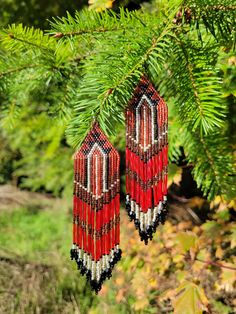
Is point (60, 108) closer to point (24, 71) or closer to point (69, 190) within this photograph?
point (24, 71)

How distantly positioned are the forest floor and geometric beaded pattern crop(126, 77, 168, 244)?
3.40 ft

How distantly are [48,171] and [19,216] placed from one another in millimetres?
477

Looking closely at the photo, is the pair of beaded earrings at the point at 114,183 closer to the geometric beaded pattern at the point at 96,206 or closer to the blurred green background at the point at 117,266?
the geometric beaded pattern at the point at 96,206

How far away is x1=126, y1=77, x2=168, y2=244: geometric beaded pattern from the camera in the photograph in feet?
2.20

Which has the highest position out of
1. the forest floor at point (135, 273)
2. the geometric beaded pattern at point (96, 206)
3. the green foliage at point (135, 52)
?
the green foliage at point (135, 52)

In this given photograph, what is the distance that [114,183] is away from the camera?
66 centimetres

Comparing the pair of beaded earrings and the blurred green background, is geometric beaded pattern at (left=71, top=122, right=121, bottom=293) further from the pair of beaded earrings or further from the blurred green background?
the blurred green background

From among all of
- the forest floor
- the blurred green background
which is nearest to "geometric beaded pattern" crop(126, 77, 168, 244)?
the blurred green background

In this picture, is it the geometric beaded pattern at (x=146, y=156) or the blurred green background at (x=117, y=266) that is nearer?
the geometric beaded pattern at (x=146, y=156)

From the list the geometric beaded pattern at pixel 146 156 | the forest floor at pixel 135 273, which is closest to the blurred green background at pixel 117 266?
the forest floor at pixel 135 273

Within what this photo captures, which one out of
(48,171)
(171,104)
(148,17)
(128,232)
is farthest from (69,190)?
(148,17)

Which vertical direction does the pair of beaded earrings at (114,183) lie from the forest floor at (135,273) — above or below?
above

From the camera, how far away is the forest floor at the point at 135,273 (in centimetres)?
193

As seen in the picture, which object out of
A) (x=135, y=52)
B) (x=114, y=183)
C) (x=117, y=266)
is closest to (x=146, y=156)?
(x=114, y=183)
